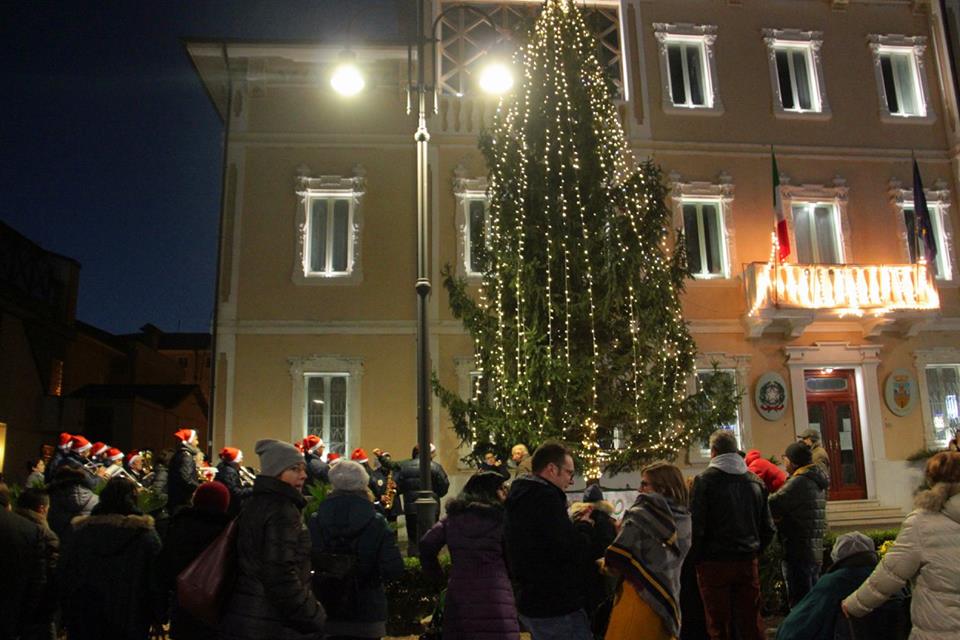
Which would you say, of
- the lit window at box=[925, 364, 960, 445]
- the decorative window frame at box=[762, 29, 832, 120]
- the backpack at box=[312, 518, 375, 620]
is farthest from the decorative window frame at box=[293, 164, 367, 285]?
the lit window at box=[925, 364, 960, 445]

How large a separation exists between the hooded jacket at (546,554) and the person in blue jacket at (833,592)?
1484 mm

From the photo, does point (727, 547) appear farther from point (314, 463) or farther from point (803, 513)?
point (314, 463)

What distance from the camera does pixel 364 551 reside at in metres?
5.32

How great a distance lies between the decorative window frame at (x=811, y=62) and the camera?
1955 cm

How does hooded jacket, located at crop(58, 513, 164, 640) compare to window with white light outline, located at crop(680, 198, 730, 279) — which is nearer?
hooded jacket, located at crop(58, 513, 164, 640)

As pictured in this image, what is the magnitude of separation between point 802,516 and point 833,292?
10.6 meters

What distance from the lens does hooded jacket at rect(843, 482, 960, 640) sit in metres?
4.56

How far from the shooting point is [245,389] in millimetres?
17500

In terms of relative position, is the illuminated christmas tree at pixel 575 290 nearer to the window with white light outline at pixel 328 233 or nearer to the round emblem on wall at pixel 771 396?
the round emblem on wall at pixel 771 396

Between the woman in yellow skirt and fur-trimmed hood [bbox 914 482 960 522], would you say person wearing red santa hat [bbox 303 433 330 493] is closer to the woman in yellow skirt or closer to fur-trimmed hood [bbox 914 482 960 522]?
the woman in yellow skirt

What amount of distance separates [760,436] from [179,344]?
5384 centimetres

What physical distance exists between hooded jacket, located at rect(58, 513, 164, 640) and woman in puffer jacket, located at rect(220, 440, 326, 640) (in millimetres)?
1292

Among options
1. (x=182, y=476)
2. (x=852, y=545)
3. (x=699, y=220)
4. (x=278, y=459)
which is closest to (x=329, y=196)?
(x=699, y=220)

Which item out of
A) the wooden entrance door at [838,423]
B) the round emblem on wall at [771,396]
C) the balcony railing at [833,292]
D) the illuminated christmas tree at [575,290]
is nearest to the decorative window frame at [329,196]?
the illuminated christmas tree at [575,290]
